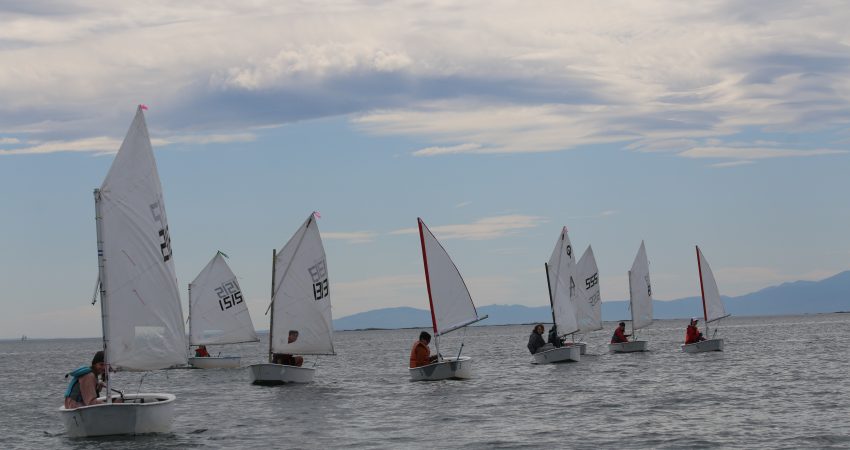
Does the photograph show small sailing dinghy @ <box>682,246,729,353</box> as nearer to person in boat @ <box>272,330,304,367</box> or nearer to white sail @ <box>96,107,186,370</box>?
person in boat @ <box>272,330,304,367</box>

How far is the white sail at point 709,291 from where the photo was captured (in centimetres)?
6962

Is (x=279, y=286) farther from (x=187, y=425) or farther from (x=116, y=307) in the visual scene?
(x=116, y=307)

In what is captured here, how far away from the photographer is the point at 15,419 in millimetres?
38031

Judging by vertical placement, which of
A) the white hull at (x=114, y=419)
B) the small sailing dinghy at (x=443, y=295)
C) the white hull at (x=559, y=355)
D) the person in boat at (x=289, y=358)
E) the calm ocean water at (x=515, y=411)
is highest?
the small sailing dinghy at (x=443, y=295)

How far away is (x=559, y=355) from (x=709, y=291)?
18001 millimetres

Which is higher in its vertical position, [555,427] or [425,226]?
[425,226]

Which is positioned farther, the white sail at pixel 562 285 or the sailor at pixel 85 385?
the white sail at pixel 562 285

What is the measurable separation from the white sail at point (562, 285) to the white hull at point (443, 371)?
13315 millimetres

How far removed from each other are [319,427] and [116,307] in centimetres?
819

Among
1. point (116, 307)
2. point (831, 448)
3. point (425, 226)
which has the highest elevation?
point (425, 226)

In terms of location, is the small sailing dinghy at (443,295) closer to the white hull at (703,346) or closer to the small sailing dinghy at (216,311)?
the small sailing dinghy at (216,311)

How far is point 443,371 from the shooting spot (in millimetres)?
43938

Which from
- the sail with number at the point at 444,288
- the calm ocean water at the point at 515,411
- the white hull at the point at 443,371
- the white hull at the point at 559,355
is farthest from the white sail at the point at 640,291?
the white hull at the point at 443,371

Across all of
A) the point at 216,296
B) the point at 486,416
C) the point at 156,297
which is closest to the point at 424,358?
the point at 486,416
